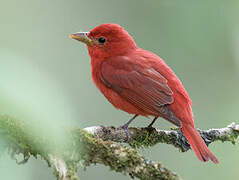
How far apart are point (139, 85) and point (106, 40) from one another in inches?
34.1

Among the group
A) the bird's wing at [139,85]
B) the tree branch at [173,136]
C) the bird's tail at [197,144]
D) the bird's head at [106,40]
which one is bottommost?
the tree branch at [173,136]

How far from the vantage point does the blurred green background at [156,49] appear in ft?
12.5

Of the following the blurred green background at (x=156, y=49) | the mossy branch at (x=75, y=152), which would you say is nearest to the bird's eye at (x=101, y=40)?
the blurred green background at (x=156, y=49)

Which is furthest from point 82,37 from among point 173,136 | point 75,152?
point 75,152

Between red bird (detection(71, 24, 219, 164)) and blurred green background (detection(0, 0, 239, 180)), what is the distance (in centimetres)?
45

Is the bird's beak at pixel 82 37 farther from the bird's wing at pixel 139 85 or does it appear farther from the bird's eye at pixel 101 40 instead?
the bird's wing at pixel 139 85

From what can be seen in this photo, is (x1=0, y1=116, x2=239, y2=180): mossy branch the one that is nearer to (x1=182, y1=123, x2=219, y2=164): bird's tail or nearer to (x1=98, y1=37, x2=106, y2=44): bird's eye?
(x1=182, y1=123, x2=219, y2=164): bird's tail

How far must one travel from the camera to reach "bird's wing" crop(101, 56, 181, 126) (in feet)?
12.2

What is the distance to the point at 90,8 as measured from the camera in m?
5.74

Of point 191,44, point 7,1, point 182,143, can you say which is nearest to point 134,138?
point 182,143

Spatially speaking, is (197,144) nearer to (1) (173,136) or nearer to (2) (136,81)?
(1) (173,136)

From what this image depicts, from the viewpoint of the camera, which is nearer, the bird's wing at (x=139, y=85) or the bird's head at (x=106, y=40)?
the bird's wing at (x=139, y=85)

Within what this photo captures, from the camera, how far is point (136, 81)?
3955mm

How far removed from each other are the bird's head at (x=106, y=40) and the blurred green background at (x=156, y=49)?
0.55 meters
